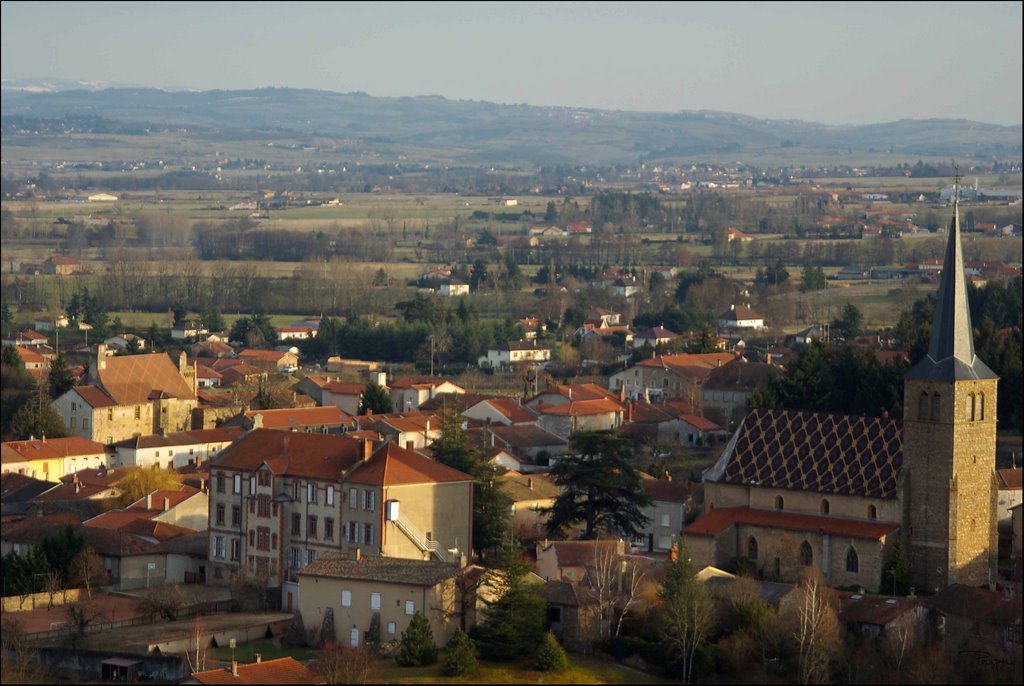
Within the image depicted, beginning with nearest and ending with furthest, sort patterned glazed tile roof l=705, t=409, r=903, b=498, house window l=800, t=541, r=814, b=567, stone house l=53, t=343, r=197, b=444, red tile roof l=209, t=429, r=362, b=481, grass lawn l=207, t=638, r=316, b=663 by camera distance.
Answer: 1. grass lawn l=207, t=638, r=316, b=663
2. house window l=800, t=541, r=814, b=567
3. patterned glazed tile roof l=705, t=409, r=903, b=498
4. red tile roof l=209, t=429, r=362, b=481
5. stone house l=53, t=343, r=197, b=444

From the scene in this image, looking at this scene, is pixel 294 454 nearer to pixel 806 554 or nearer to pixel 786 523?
pixel 786 523

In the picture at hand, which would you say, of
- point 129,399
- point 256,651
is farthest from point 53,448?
point 256,651

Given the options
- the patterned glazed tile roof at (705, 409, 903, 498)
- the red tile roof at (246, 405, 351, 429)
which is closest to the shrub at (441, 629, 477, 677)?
the patterned glazed tile roof at (705, 409, 903, 498)

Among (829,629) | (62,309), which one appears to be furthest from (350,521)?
(62,309)

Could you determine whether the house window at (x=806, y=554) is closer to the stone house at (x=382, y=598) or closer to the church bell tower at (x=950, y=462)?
the church bell tower at (x=950, y=462)

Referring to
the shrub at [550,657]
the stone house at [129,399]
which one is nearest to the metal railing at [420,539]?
the shrub at [550,657]

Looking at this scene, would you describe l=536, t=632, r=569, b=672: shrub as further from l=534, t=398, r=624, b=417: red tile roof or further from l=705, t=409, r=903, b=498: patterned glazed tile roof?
l=534, t=398, r=624, b=417: red tile roof
